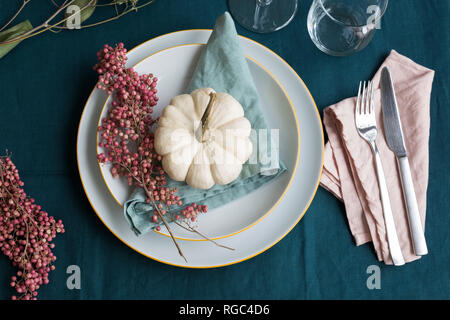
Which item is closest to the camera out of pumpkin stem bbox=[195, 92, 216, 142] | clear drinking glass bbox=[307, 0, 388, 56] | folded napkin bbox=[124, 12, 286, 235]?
pumpkin stem bbox=[195, 92, 216, 142]

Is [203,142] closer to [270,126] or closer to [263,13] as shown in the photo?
[270,126]

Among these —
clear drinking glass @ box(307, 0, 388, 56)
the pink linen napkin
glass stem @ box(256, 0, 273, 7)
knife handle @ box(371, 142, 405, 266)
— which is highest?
glass stem @ box(256, 0, 273, 7)

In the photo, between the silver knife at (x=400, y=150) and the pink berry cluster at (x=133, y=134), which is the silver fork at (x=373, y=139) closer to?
the silver knife at (x=400, y=150)

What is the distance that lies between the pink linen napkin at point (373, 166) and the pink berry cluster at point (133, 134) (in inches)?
11.5

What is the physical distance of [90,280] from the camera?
83cm

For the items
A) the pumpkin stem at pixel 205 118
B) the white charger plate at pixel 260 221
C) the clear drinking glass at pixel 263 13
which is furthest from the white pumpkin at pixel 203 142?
the clear drinking glass at pixel 263 13

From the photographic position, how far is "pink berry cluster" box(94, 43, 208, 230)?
0.74 meters

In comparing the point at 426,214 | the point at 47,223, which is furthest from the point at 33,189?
the point at 426,214

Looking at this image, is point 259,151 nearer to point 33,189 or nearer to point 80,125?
point 80,125

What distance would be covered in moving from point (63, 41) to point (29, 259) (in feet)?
1.49

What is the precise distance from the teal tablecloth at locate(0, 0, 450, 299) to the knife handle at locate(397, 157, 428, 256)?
0.16 feet

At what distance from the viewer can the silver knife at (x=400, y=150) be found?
804 millimetres

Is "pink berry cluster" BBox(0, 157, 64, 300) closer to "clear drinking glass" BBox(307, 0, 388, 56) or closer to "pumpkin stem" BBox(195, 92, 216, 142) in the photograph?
"pumpkin stem" BBox(195, 92, 216, 142)

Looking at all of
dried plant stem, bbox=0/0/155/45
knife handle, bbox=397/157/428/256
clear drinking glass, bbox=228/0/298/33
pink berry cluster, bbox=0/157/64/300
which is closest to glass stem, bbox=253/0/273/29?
clear drinking glass, bbox=228/0/298/33
